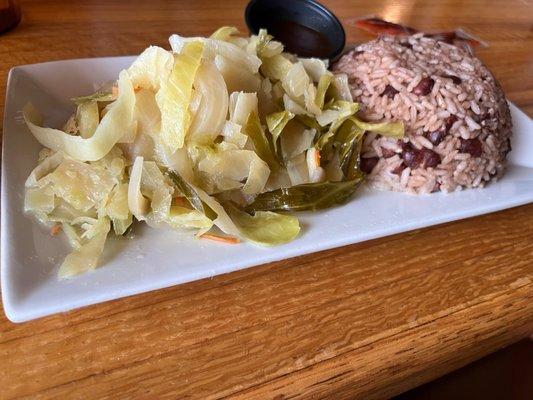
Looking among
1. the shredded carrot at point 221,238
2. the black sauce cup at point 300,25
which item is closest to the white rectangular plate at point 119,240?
the shredded carrot at point 221,238

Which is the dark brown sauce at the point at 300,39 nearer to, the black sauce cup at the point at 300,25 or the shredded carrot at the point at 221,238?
the black sauce cup at the point at 300,25

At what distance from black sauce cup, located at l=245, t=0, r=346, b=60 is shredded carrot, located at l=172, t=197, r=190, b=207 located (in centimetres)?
84

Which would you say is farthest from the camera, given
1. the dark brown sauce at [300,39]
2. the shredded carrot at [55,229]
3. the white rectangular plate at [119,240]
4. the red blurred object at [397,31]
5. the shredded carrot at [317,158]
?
the red blurred object at [397,31]

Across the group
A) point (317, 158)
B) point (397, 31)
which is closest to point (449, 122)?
point (317, 158)

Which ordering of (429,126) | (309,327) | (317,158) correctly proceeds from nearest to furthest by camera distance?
(309,327) → (317,158) → (429,126)

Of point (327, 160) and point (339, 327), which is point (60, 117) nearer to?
point (327, 160)

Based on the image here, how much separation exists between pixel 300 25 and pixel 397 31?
0.73 metres

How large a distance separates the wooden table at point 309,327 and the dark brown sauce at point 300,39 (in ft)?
2.50

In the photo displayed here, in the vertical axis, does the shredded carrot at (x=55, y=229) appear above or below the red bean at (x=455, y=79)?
below

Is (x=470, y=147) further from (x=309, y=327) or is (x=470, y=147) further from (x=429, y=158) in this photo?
(x=309, y=327)

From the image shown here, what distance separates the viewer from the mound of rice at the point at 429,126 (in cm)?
136

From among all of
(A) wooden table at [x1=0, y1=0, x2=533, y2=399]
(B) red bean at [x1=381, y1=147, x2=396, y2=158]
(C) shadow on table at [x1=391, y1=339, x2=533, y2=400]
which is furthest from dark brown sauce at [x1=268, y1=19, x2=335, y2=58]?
(C) shadow on table at [x1=391, y1=339, x2=533, y2=400]

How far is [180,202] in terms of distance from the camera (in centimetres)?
112

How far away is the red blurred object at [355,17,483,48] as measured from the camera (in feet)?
7.79
